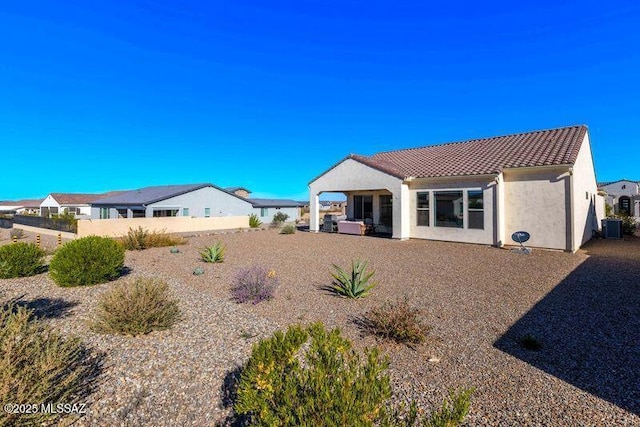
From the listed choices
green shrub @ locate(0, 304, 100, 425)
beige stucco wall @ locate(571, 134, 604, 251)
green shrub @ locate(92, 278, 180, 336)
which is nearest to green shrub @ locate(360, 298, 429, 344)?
green shrub @ locate(92, 278, 180, 336)

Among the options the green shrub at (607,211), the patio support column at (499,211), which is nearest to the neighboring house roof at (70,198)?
the patio support column at (499,211)

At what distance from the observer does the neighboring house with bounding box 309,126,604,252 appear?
12.8 m

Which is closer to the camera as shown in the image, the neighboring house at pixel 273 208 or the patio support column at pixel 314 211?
the patio support column at pixel 314 211

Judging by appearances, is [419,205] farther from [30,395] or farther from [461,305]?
[30,395]

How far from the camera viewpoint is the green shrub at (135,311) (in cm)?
501

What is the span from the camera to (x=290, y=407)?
2195 millimetres

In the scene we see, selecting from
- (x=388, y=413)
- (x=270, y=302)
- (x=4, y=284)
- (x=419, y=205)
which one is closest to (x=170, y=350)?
(x=270, y=302)

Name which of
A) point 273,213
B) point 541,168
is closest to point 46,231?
point 273,213

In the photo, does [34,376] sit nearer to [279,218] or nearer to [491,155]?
[491,155]

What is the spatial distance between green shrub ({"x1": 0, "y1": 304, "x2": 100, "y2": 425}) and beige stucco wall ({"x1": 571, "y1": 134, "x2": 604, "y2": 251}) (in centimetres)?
1521

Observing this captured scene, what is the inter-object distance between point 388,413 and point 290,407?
0.70 m

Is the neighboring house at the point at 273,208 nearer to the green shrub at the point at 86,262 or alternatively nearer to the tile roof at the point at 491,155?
the tile roof at the point at 491,155

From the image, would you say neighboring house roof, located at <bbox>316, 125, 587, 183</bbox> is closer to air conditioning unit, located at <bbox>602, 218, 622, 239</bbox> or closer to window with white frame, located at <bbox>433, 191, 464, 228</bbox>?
window with white frame, located at <bbox>433, 191, 464, 228</bbox>

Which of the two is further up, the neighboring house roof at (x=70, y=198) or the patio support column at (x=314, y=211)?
the neighboring house roof at (x=70, y=198)
